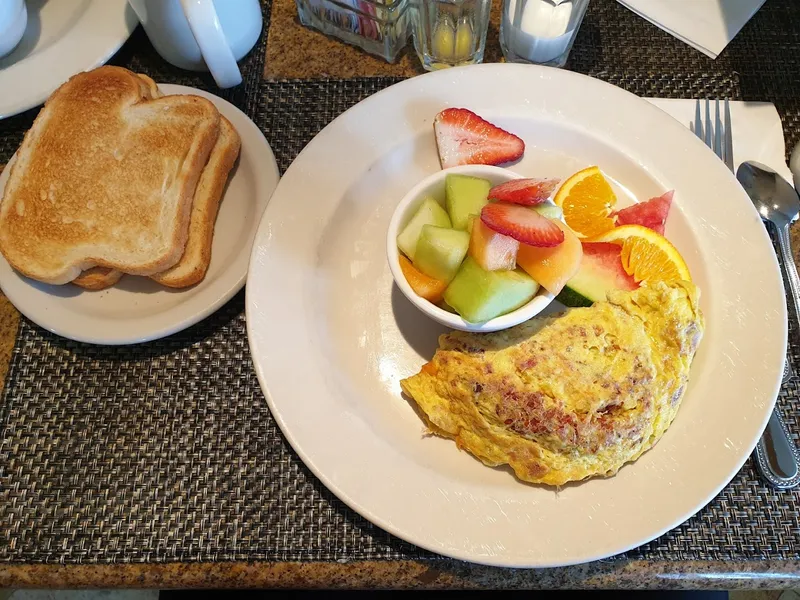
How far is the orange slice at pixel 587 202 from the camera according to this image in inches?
50.5

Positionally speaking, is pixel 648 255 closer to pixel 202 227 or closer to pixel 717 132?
pixel 717 132

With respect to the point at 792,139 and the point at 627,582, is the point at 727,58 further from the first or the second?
the point at 627,582

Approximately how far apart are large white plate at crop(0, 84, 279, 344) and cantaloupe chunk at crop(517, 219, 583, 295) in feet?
1.99

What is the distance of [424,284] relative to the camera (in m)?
1.09

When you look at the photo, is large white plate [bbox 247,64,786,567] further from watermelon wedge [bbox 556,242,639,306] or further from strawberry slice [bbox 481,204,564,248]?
strawberry slice [bbox 481,204,564,248]

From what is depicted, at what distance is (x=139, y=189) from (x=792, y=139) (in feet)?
5.27

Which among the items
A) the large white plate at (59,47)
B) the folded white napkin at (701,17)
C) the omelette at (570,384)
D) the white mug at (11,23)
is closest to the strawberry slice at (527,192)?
the omelette at (570,384)

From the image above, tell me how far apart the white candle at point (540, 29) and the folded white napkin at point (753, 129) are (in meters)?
0.28

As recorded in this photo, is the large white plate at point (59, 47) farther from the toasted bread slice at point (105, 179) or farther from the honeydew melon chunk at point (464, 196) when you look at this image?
the honeydew melon chunk at point (464, 196)

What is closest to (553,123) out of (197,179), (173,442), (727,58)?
(727,58)

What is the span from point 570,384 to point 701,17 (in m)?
1.19

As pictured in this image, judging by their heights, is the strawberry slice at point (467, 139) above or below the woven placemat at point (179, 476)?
above

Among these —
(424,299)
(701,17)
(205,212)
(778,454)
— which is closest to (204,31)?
(205,212)

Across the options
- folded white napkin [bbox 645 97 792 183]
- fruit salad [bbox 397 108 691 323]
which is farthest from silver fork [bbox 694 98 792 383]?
fruit salad [bbox 397 108 691 323]
